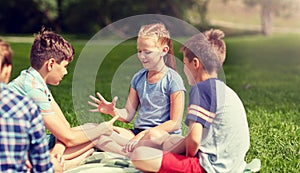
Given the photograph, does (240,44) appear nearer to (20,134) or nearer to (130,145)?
(130,145)

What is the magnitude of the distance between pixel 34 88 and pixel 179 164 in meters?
1.01

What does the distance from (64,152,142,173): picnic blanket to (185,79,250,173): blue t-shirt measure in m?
0.58

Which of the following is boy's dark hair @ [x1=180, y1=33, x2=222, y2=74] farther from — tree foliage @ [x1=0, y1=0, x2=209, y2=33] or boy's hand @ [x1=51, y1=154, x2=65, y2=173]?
tree foliage @ [x1=0, y1=0, x2=209, y2=33]

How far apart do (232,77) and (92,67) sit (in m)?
2.80

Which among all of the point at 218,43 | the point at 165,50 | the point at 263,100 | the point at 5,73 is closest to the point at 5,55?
the point at 5,73

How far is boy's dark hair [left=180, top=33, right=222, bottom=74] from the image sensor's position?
12.7 ft

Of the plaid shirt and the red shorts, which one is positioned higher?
the plaid shirt

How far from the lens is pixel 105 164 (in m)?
4.24

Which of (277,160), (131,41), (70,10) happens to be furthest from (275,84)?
(70,10)

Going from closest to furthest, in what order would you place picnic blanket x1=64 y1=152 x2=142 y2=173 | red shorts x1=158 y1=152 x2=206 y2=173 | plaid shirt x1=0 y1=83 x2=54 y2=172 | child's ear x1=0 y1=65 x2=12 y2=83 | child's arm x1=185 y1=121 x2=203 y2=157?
plaid shirt x1=0 y1=83 x2=54 y2=172
child's ear x1=0 y1=65 x2=12 y2=83
child's arm x1=185 y1=121 x2=203 y2=157
red shorts x1=158 y1=152 x2=206 y2=173
picnic blanket x1=64 y1=152 x2=142 y2=173

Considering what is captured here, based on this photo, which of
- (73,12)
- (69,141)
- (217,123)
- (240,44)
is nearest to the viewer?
(217,123)

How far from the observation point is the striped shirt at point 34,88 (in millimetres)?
3906

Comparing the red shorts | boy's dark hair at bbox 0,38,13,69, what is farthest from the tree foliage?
boy's dark hair at bbox 0,38,13,69

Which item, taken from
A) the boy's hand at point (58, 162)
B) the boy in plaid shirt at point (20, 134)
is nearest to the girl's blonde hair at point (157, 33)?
the boy's hand at point (58, 162)
